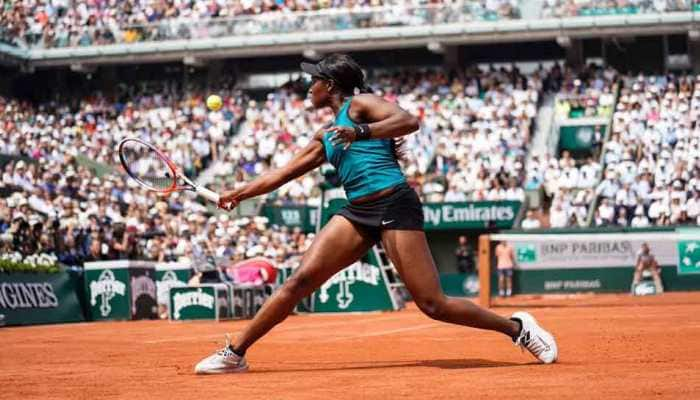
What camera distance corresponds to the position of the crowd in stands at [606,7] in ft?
116

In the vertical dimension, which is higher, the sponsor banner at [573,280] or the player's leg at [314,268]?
the player's leg at [314,268]

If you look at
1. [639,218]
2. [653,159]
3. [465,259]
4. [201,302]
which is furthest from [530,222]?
[201,302]

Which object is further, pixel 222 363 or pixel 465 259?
pixel 465 259

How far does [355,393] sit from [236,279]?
15015 millimetres

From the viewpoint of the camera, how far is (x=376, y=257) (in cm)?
2089

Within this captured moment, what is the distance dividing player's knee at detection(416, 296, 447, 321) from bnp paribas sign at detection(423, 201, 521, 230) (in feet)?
73.7

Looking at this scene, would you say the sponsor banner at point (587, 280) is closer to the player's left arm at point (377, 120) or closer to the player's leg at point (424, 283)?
the player's leg at point (424, 283)

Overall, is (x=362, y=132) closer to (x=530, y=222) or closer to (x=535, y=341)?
(x=535, y=341)

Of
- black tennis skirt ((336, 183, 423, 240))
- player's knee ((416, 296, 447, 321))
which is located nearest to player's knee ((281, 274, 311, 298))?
black tennis skirt ((336, 183, 423, 240))

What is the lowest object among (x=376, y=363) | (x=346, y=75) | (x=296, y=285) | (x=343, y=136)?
(x=376, y=363)

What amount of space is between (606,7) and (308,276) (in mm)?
29613

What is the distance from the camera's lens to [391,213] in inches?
321

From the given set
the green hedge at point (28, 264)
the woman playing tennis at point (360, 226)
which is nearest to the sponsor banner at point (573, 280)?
the green hedge at point (28, 264)

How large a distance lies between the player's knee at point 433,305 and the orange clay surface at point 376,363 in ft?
1.29
